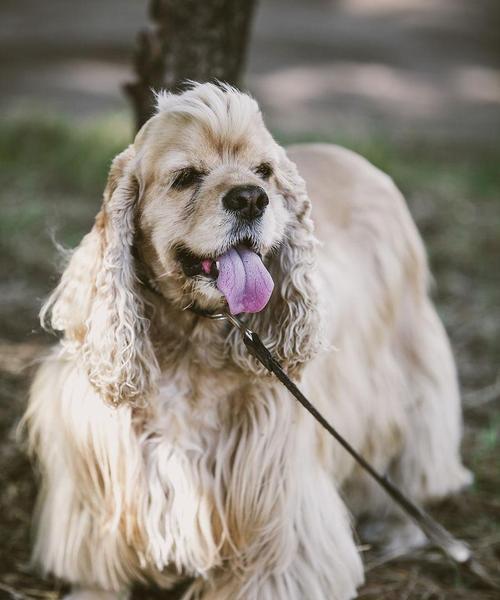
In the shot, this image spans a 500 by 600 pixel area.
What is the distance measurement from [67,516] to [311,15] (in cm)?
970

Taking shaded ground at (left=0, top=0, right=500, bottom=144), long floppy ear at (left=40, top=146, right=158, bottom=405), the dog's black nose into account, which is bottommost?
long floppy ear at (left=40, top=146, right=158, bottom=405)

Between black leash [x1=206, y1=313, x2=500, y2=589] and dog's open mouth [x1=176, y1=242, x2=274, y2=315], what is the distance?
0.13 meters

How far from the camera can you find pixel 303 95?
939 centimetres

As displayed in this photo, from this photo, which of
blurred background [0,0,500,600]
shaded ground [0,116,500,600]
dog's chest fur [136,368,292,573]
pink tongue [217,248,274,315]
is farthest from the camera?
blurred background [0,0,500,600]

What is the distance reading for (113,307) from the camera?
93.1 inches

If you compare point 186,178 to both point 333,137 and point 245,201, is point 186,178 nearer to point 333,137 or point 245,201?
point 245,201

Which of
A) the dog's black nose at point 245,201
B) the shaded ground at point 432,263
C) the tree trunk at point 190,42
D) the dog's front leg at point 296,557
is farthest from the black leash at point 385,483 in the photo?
the tree trunk at point 190,42

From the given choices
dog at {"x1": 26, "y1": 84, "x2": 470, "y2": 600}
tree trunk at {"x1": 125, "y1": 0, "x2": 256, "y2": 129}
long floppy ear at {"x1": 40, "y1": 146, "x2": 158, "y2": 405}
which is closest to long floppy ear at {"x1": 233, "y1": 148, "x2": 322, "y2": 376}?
dog at {"x1": 26, "y1": 84, "x2": 470, "y2": 600}

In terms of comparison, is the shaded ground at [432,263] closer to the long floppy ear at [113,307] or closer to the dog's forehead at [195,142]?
the long floppy ear at [113,307]

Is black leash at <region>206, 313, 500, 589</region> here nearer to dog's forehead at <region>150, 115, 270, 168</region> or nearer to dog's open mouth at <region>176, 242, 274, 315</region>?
dog's open mouth at <region>176, 242, 274, 315</region>

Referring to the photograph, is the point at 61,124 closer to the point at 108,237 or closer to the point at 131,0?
the point at 108,237

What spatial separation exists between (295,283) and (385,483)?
727 mm

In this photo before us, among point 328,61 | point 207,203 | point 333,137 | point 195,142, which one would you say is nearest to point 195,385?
point 207,203

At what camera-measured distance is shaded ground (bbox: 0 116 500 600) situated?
2977 mm
